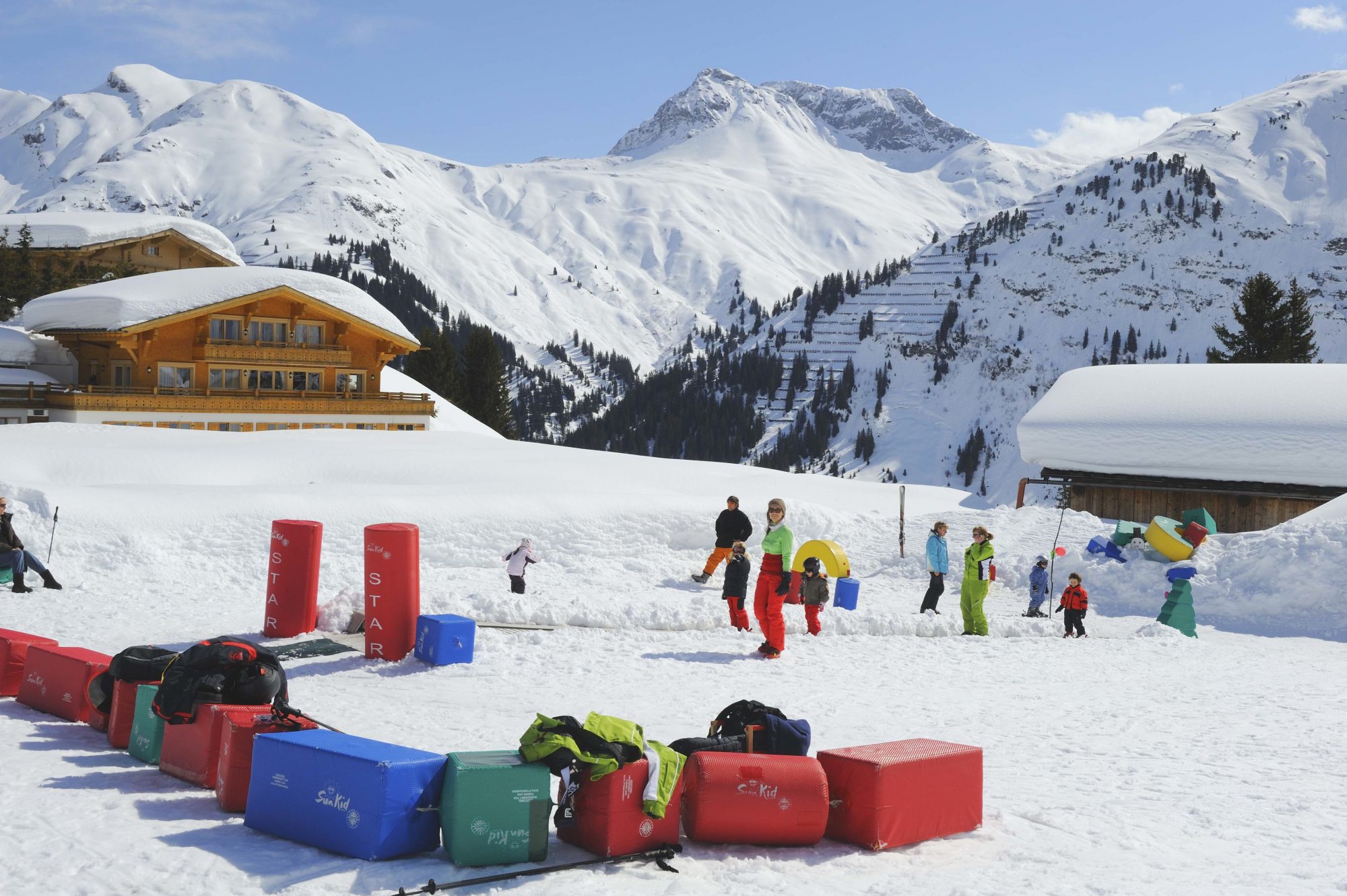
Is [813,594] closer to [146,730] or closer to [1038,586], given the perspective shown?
[1038,586]

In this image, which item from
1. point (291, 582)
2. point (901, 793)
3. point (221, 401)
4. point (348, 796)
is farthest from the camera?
point (221, 401)

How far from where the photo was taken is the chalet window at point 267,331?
41156mm

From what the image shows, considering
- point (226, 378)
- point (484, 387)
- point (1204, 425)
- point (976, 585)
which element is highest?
point (484, 387)

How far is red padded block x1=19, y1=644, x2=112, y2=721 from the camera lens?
31.1 feet

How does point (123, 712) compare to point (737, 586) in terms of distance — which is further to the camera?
point (737, 586)

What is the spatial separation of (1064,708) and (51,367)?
41.5 m

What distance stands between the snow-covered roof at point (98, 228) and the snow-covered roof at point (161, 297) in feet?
41.3

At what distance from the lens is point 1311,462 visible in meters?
29.2

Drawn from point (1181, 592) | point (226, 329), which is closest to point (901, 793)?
point (1181, 592)

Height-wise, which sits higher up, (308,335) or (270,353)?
(308,335)

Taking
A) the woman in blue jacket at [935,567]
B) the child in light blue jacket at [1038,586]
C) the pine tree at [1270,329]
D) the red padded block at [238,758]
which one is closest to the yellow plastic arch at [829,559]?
the woman in blue jacket at [935,567]

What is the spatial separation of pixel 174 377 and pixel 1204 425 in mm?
36427

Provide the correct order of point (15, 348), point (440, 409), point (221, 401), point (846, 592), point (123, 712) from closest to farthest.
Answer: point (123, 712)
point (846, 592)
point (221, 401)
point (15, 348)
point (440, 409)

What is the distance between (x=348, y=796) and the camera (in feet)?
21.5
